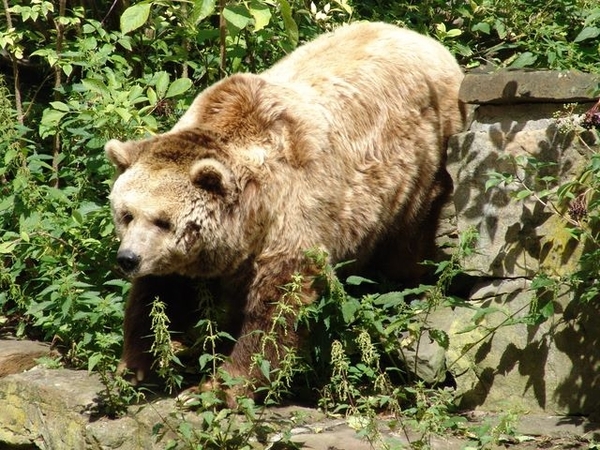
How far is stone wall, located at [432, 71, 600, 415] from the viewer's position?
5.27 meters

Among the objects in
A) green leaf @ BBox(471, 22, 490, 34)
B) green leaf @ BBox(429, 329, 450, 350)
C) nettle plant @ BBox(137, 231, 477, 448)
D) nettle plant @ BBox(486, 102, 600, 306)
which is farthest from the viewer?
green leaf @ BBox(471, 22, 490, 34)

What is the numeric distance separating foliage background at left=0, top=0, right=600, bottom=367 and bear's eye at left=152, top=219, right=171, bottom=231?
622mm

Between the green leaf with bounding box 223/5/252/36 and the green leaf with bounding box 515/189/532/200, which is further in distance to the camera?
the green leaf with bounding box 223/5/252/36

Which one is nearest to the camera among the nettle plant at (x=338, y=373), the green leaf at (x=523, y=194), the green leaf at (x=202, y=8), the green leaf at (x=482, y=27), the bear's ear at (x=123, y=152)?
the nettle plant at (x=338, y=373)

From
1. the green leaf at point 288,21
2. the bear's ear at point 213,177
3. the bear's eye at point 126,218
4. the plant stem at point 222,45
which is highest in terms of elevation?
the green leaf at point 288,21

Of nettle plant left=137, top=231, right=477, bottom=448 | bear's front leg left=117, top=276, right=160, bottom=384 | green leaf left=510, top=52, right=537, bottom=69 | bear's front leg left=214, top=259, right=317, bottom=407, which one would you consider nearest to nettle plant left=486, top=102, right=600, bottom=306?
nettle plant left=137, top=231, right=477, bottom=448

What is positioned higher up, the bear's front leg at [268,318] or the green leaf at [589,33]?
the green leaf at [589,33]

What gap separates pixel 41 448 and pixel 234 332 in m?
1.19

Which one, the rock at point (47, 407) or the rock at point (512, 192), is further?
the rock at point (512, 192)

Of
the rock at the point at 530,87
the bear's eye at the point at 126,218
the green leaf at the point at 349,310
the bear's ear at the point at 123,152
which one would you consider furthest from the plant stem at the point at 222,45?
the green leaf at the point at 349,310

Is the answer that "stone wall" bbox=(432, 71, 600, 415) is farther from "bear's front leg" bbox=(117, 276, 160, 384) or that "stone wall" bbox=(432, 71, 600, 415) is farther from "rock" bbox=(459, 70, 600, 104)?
"bear's front leg" bbox=(117, 276, 160, 384)

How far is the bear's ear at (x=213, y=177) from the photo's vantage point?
5.20m

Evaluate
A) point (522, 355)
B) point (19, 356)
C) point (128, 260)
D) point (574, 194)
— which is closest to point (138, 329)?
point (128, 260)

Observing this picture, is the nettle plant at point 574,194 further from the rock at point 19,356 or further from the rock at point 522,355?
the rock at point 19,356
